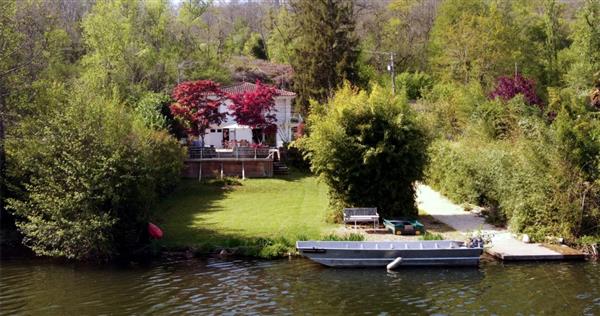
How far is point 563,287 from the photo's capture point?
17.8 m

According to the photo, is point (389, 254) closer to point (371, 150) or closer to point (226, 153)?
point (371, 150)

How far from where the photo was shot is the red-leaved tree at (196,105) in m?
40.2

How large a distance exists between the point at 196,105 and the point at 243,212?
12742mm

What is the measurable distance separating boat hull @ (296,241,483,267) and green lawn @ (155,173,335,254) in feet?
8.18

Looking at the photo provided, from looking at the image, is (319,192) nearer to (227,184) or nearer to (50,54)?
(227,184)

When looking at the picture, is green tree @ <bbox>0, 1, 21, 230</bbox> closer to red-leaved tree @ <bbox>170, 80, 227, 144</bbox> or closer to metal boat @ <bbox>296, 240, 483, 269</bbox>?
metal boat @ <bbox>296, 240, 483, 269</bbox>

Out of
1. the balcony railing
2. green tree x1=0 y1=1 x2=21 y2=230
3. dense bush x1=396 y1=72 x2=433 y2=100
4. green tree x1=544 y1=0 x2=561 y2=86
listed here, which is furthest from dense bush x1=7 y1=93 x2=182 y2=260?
green tree x1=544 y1=0 x2=561 y2=86

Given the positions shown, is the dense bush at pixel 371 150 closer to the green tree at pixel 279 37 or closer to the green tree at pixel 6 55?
the green tree at pixel 6 55

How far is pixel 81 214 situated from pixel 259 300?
854cm

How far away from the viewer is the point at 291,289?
725 inches

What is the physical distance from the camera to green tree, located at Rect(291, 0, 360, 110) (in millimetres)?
46406

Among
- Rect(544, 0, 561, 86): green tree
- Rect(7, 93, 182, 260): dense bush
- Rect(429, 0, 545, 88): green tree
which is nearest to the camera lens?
Rect(7, 93, 182, 260): dense bush

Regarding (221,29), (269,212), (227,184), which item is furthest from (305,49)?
(221,29)

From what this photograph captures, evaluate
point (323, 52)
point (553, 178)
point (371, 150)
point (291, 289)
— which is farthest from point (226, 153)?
point (291, 289)
